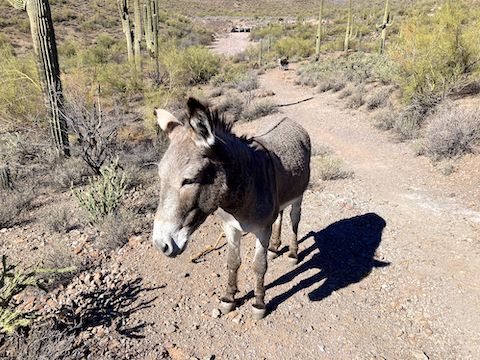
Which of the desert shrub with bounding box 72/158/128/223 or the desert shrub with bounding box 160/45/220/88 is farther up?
the desert shrub with bounding box 160/45/220/88

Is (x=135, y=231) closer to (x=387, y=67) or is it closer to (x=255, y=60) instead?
(x=387, y=67)

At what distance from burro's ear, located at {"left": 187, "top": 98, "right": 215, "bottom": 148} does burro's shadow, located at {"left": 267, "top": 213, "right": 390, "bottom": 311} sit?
8.25 feet

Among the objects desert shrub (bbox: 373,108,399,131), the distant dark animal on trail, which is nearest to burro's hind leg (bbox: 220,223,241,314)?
desert shrub (bbox: 373,108,399,131)

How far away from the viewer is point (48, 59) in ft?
20.8

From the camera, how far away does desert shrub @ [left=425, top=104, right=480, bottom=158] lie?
7723mm

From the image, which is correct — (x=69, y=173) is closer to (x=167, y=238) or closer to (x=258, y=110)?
(x=167, y=238)

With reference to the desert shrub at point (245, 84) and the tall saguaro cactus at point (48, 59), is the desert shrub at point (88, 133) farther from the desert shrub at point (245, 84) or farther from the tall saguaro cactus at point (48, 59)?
the desert shrub at point (245, 84)

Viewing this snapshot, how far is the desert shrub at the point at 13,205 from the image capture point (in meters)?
5.33

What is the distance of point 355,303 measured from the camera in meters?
3.99

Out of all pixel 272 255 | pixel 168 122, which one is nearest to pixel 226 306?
pixel 272 255

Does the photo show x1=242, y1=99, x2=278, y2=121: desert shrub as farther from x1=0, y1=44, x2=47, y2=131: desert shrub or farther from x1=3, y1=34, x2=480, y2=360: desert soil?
x1=0, y1=44, x2=47, y2=131: desert shrub

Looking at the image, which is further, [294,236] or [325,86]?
[325,86]

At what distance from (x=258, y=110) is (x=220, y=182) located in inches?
430

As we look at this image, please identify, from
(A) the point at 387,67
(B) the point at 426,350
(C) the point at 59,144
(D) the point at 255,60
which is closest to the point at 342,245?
(B) the point at 426,350
